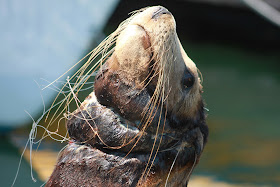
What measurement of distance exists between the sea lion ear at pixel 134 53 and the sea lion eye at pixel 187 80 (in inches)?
8.9

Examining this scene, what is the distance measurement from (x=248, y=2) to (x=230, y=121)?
230 centimetres

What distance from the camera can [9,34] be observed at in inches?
237

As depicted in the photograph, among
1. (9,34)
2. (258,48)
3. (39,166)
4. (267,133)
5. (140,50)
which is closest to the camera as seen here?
(140,50)

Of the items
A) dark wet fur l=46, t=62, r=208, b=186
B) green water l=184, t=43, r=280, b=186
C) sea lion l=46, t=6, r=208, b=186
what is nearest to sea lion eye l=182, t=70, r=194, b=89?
sea lion l=46, t=6, r=208, b=186

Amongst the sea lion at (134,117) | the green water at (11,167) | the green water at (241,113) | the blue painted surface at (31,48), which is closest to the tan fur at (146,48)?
the sea lion at (134,117)

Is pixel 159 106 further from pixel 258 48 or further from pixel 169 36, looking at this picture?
pixel 258 48

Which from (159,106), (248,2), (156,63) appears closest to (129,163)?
(159,106)

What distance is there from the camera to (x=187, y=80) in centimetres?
231

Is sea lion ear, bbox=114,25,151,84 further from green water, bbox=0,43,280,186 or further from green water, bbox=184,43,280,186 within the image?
green water, bbox=184,43,280,186

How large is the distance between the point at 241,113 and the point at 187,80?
536 centimetres

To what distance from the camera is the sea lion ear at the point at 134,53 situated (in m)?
2.12

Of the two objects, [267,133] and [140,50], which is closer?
[140,50]

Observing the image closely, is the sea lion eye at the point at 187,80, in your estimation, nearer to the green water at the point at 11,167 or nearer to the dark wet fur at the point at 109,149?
the dark wet fur at the point at 109,149

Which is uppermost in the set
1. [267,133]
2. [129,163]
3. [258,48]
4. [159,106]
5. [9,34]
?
[159,106]
